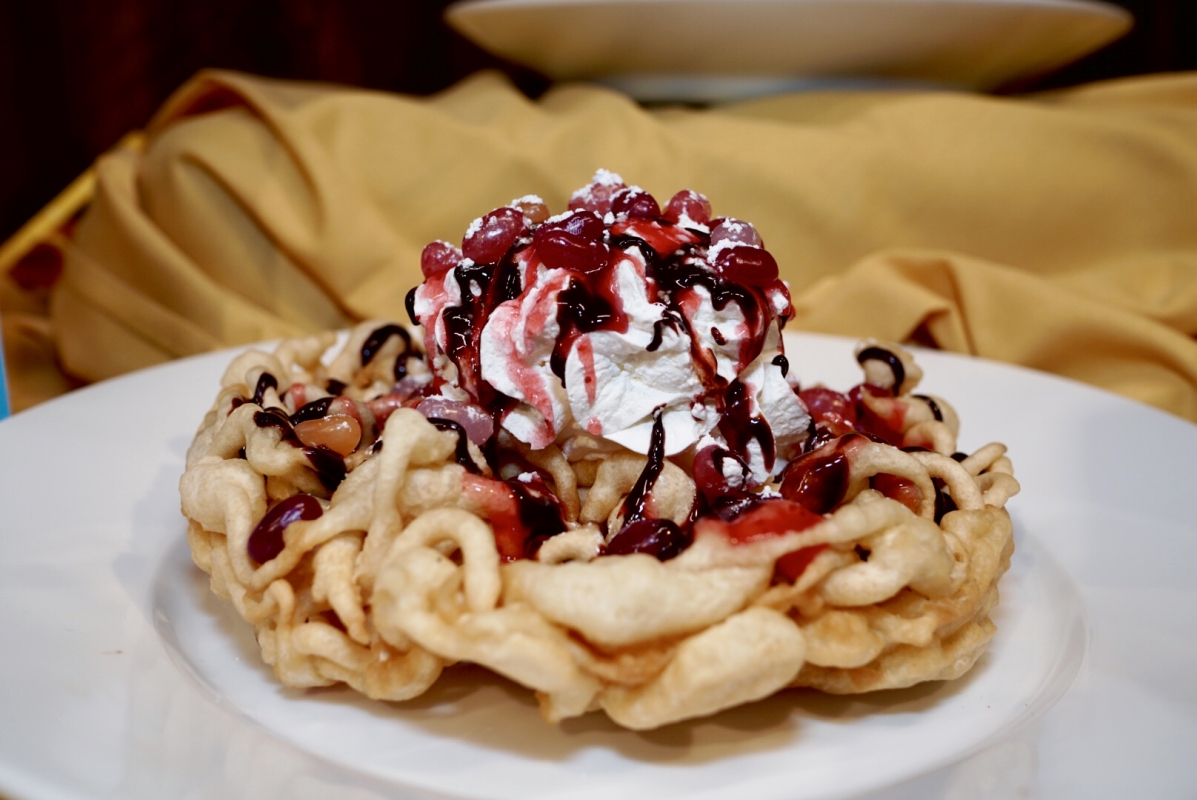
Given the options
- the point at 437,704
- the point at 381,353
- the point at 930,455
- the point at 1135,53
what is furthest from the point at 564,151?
the point at 1135,53

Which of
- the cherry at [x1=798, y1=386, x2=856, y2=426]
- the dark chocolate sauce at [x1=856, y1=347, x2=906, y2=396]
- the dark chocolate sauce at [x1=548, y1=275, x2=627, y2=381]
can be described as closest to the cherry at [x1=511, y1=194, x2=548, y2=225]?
the dark chocolate sauce at [x1=548, y1=275, x2=627, y2=381]

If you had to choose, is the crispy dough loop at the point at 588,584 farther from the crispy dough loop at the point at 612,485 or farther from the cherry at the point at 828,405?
the cherry at the point at 828,405

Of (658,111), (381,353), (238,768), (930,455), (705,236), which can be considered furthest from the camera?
(658,111)

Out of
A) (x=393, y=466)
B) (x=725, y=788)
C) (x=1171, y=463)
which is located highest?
(x=393, y=466)

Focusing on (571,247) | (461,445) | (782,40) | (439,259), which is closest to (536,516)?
(461,445)

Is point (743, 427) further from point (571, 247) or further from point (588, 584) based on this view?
point (588, 584)

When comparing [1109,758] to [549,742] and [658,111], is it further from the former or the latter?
[658,111]
